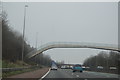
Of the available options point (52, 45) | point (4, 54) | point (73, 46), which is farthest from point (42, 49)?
point (4, 54)

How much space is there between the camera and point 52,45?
76375mm

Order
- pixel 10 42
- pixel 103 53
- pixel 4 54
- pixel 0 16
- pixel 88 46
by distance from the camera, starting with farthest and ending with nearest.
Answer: pixel 103 53 < pixel 88 46 < pixel 10 42 < pixel 4 54 < pixel 0 16

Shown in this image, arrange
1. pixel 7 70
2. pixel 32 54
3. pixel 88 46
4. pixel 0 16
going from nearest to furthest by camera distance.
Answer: pixel 7 70
pixel 0 16
pixel 88 46
pixel 32 54

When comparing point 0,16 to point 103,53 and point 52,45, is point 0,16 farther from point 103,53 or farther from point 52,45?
point 103,53

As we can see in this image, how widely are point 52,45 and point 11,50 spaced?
19.4m

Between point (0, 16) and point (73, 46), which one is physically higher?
point (0, 16)

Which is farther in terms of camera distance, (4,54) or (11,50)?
(11,50)

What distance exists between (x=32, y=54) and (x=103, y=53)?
219 feet

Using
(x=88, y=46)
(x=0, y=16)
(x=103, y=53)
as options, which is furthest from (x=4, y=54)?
(x=103, y=53)

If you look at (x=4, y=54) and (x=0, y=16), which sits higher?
(x=0, y=16)

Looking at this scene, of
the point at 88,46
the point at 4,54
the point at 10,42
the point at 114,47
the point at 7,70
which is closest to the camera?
the point at 7,70

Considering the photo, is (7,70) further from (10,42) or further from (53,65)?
(53,65)

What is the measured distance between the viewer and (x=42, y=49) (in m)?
78.2

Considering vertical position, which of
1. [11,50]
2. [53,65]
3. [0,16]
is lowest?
[53,65]
